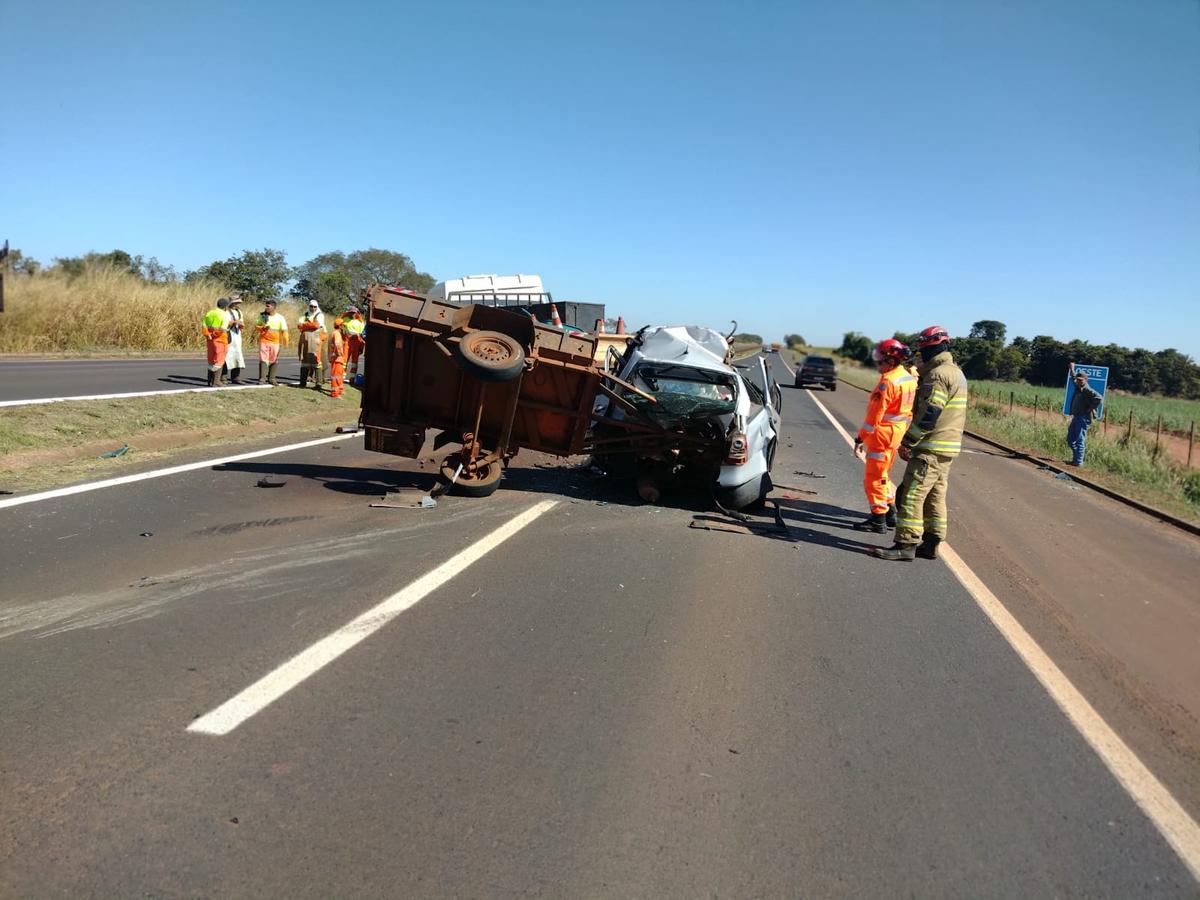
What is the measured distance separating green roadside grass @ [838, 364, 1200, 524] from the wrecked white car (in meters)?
6.76

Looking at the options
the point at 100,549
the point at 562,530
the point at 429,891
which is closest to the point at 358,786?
the point at 429,891

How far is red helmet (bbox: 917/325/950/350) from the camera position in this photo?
8016mm

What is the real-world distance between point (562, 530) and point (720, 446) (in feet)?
6.66

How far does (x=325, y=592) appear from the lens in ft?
18.8

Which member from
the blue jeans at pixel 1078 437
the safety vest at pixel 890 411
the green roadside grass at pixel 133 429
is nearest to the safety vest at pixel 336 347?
the green roadside grass at pixel 133 429

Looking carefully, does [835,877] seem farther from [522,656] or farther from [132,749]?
[132,749]

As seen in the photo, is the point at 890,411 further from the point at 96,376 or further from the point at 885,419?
the point at 96,376

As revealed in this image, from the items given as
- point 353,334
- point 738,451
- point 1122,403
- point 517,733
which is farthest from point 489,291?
point 1122,403

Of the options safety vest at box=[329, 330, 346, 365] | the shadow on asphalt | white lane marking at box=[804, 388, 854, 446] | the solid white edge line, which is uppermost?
safety vest at box=[329, 330, 346, 365]

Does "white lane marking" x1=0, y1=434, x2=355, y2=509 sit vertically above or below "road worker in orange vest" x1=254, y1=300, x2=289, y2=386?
below

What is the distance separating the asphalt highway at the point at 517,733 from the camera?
3057mm

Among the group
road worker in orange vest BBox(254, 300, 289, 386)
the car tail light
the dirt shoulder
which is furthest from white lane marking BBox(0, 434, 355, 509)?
the dirt shoulder

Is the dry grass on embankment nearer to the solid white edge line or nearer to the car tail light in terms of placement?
the car tail light

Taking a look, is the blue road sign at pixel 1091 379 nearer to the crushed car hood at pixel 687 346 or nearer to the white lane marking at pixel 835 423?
the white lane marking at pixel 835 423
